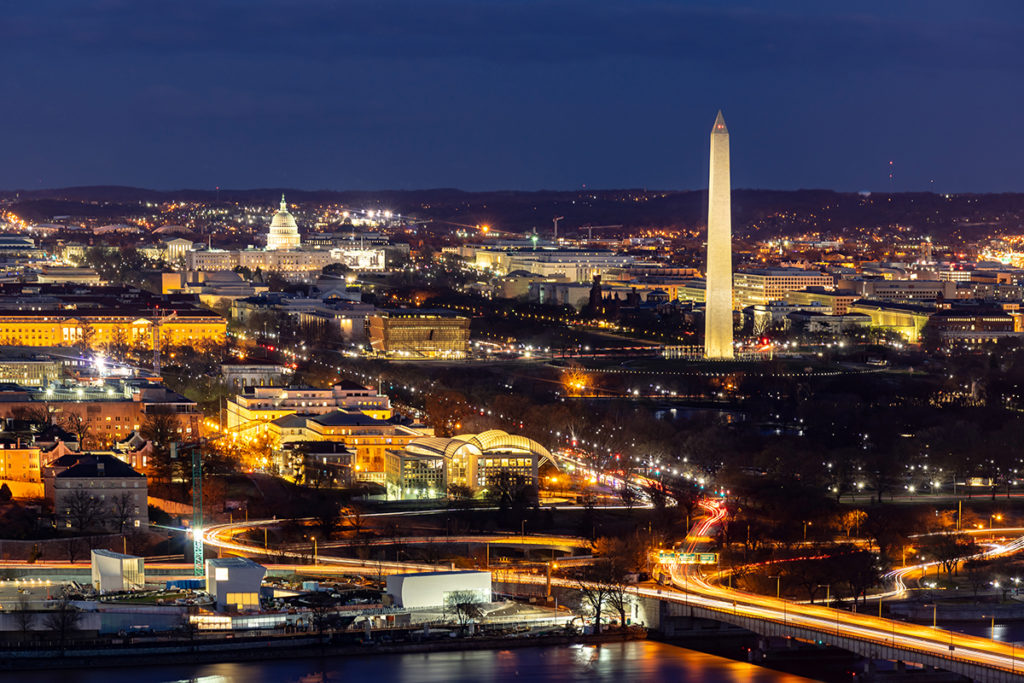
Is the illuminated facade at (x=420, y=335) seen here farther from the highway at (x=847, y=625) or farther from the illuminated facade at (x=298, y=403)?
the highway at (x=847, y=625)

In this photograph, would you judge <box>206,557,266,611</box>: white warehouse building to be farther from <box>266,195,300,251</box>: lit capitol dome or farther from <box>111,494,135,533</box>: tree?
<box>266,195,300,251</box>: lit capitol dome

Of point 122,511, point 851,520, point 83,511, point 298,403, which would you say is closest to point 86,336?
point 298,403

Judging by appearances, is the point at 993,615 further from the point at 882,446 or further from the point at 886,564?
the point at 882,446

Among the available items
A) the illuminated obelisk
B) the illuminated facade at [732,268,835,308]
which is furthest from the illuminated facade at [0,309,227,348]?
the illuminated facade at [732,268,835,308]

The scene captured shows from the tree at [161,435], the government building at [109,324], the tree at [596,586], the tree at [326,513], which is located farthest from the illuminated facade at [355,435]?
the government building at [109,324]

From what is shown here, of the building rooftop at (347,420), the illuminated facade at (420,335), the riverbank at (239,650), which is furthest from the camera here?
the illuminated facade at (420,335)

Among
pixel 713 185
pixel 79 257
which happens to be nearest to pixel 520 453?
pixel 713 185
